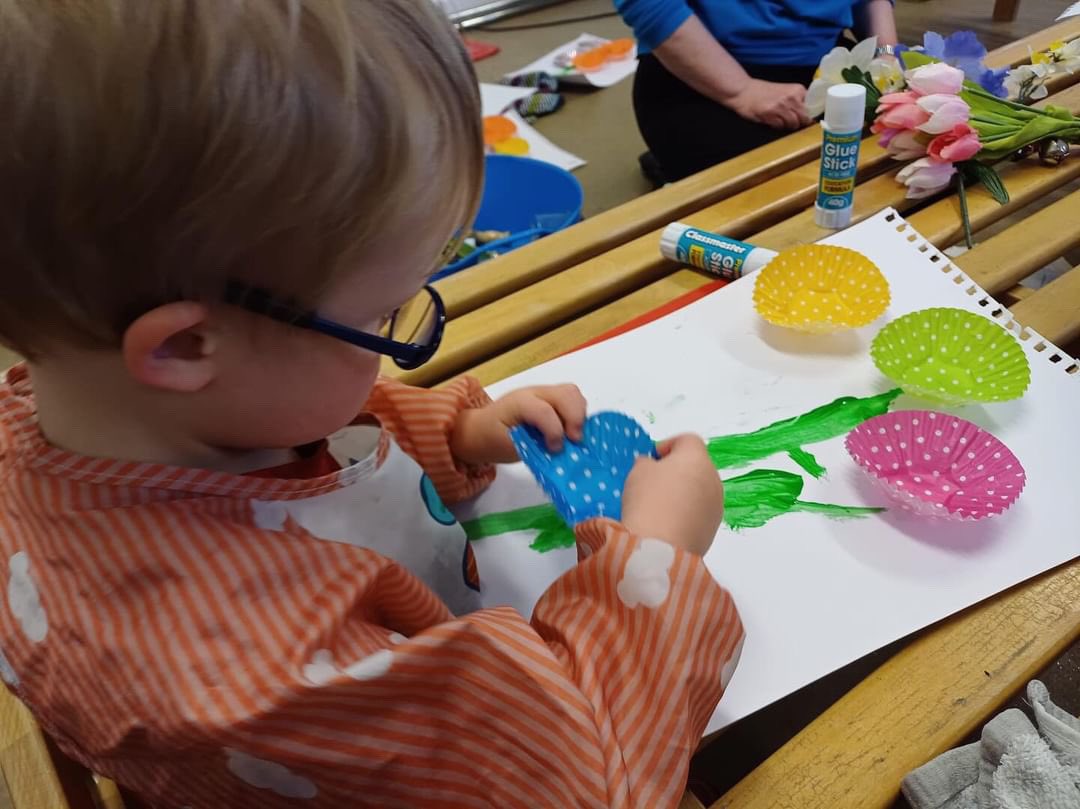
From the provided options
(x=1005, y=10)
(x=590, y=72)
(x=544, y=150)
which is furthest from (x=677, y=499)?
(x=1005, y=10)

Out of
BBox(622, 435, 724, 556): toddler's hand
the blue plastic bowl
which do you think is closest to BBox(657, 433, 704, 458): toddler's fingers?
BBox(622, 435, 724, 556): toddler's hand

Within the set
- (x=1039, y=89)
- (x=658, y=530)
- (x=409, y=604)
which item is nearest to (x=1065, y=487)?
(x=658, y=530)

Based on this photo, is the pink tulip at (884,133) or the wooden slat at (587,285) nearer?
the wooden slat at (587,285)

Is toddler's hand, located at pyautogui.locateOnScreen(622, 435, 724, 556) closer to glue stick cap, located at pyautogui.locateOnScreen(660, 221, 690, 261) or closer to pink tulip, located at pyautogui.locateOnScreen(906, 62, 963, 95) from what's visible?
glue stick cap, located at pyautogui.locateOnScreen(660, 221, 690, 261)

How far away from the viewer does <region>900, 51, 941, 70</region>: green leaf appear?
91 centimetres

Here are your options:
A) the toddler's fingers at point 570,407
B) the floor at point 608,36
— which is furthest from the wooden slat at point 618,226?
the floor at point 608,36

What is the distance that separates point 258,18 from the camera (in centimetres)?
29

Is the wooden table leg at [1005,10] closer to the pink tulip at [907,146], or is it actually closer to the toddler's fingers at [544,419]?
the pink tulip at [907,146]

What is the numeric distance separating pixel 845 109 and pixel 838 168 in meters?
0.05

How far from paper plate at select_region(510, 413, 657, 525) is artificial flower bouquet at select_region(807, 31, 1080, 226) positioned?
49 cm

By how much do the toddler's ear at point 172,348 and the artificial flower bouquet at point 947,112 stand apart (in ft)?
2.41

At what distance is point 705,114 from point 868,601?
935 mm

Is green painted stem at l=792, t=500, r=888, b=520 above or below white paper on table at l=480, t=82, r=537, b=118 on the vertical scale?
above

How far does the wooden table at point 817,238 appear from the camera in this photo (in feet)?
1.34
